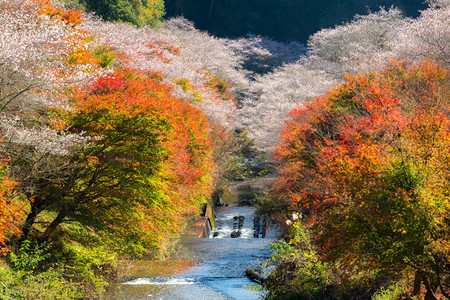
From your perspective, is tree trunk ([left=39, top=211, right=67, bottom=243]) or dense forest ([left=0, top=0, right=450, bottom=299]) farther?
tree trunk ([left=39, top=211, right=67, bottom=243])

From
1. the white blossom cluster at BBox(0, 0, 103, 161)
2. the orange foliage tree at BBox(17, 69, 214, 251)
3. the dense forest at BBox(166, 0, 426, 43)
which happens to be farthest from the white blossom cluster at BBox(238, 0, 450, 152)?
the dense forest at BBox(166, 0, 426, 43)

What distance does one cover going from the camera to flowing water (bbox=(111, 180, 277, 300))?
12.1 metres

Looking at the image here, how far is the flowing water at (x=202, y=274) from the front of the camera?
12.1 meters

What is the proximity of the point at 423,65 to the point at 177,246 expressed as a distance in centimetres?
1366

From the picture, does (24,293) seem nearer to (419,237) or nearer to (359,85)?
(419,237)

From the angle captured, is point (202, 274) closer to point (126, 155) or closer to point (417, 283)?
point (126, 155)

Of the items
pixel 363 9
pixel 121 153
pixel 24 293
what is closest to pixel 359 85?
pixel 121 153

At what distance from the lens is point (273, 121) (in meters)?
37.8

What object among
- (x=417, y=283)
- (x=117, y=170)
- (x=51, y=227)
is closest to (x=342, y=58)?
(x=117, y=170)

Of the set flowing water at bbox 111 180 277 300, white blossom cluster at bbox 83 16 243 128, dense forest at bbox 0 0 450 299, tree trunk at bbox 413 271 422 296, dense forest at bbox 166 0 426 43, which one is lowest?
flowing water at bbox 111 180 277 300

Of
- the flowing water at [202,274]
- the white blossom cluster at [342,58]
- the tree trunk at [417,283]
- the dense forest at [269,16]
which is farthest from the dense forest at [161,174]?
the dense forest at [269,16]

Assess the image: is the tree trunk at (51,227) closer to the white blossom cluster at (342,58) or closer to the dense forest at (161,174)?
the dense forest at (161,174)

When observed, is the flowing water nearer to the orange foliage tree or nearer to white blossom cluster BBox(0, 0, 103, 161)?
the orange foliage tree

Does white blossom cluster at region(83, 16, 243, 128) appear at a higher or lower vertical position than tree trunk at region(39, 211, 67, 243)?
higher
